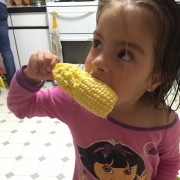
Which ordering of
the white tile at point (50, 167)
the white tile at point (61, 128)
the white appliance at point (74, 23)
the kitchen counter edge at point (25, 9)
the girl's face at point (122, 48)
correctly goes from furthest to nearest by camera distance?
the kitchen counter edge at point (25, 9) → the white appliance at point (74, 23) → the white tile at point (61, 128) → the white tile at point (50, 167) → the girl's face at point (122, 48)

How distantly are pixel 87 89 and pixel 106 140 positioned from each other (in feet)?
0.56

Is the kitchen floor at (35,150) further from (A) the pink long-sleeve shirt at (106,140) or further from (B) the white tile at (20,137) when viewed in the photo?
(A) the pink long-sleeve shirt at (106,140)

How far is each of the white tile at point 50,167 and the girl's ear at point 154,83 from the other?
1.13 metres

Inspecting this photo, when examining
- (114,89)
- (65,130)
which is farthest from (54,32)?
(114,89)

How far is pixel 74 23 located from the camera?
2.39m

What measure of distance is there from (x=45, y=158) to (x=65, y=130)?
0.32 metres

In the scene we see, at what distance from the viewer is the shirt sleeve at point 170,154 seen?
0.61 metres

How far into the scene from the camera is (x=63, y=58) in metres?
2.58

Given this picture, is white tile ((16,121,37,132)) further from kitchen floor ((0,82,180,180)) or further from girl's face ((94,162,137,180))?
girl's face ((94,162,137,180))

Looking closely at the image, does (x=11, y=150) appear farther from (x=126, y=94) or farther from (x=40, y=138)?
(x=126, y=94)

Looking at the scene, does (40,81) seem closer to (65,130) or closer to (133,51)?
(133,51)

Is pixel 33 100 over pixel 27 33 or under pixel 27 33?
over

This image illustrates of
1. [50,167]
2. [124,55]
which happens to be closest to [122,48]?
[124,55]

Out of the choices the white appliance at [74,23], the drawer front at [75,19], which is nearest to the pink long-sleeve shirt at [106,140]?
the white appliance at [74,23]
